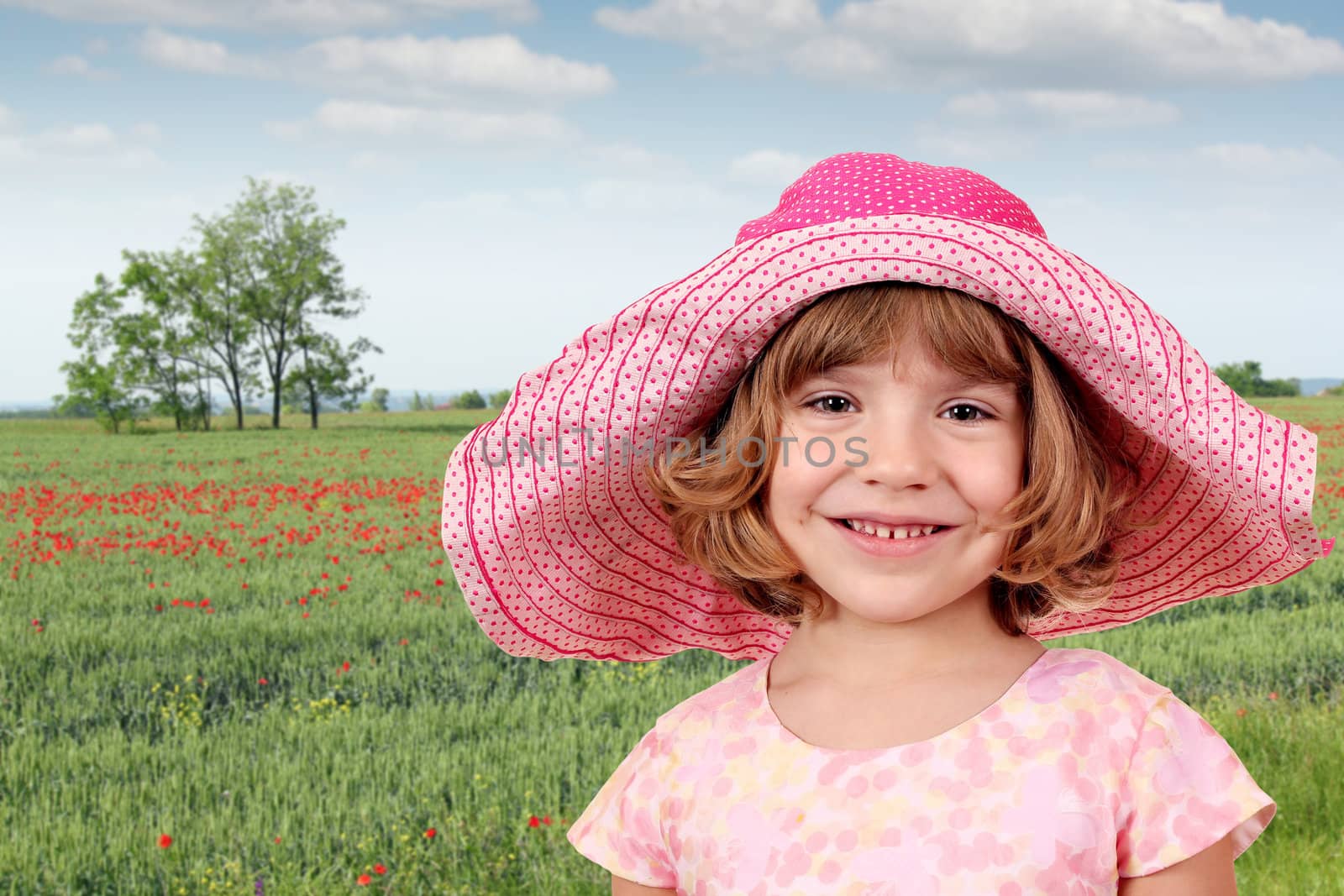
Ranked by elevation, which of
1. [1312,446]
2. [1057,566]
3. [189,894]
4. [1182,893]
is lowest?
[189,894]

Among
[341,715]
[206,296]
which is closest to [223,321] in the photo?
[206,296]

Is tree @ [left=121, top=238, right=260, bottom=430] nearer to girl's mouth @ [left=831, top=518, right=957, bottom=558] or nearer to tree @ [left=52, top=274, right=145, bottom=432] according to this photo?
tree @ [left=52, top=274, right=145, bottom=432]

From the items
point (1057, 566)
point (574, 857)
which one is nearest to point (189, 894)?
point (574, 857)

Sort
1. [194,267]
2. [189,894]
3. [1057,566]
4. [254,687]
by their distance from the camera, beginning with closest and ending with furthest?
[1057,566] → [189,894] → [254,687] → [194,267]

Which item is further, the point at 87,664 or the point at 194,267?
the point at 194,267

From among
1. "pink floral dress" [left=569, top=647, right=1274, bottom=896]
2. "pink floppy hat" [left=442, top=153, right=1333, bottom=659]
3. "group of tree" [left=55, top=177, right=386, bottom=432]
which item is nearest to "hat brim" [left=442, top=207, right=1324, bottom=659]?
"pink floppy hat" [left=442, top=153, right=1333, bottom=659]

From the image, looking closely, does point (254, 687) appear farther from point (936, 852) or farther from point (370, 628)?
point (936, 852)

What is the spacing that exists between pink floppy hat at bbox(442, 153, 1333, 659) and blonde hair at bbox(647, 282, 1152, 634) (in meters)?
0.04

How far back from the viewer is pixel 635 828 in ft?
6.88

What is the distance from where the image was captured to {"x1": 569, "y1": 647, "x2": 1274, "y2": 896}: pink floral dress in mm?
1789

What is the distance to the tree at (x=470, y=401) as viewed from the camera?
5306 centimetres

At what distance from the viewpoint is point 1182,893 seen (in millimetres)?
1804

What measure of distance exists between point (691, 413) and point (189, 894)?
260 centimetres

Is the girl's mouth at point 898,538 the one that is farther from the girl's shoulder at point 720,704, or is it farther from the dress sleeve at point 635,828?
the dress sleeve at point 635,828
